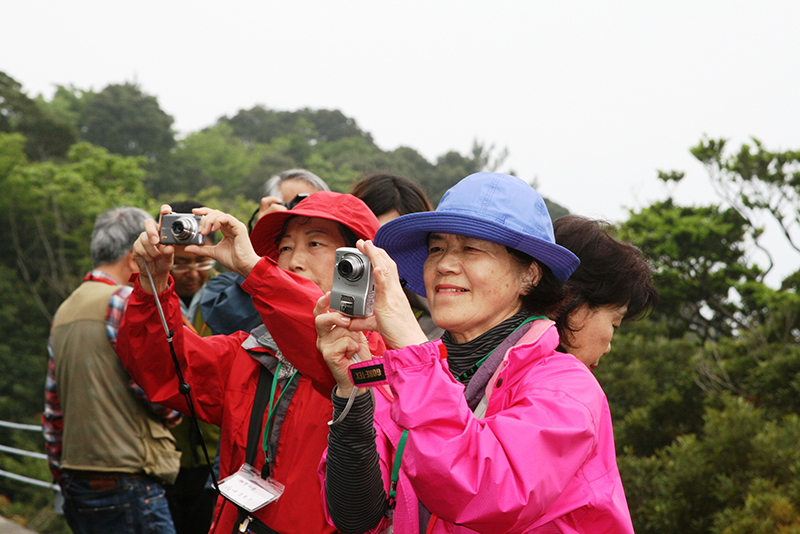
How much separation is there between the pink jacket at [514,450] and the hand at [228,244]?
2.72 feet

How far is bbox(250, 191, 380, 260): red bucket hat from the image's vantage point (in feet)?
7.48

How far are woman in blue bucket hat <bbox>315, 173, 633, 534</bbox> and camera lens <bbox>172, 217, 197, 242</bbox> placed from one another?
55cm

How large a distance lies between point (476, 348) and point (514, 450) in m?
0.43

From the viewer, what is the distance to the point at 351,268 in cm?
139

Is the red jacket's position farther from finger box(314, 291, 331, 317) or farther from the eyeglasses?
the eyeglasses

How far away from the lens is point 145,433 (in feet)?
9.56

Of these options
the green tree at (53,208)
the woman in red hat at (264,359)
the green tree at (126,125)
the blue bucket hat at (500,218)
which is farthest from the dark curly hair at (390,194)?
the green tree at (126,125)

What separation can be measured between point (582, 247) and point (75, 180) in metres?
24.7

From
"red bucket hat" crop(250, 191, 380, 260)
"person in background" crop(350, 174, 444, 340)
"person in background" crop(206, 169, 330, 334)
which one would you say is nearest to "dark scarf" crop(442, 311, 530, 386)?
"red bucket hat" crop(250, 191, 380, 260)

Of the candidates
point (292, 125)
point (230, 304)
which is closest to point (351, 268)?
point (230, 304)

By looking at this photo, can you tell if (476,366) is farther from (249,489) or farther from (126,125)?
(126,125)

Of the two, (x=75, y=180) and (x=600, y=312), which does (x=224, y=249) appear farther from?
(x=75, y=180)

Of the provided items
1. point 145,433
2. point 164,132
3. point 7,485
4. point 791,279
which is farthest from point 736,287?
point 164,132

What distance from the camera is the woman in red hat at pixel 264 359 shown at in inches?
75.3
